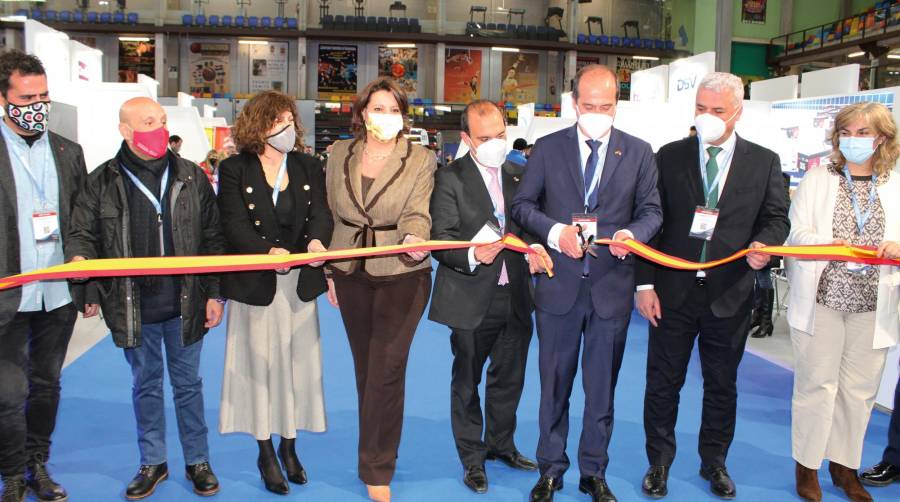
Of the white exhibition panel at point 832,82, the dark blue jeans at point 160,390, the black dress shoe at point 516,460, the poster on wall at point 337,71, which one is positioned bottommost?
the black dress shoe at point 516,460

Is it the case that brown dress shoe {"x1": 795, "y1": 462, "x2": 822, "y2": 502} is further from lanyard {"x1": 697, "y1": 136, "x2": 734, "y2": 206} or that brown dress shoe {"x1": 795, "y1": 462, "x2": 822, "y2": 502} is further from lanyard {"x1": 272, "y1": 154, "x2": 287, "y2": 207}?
lanyard {"x1": 272, "y1": 154, "x2": 287, "y2": 207}

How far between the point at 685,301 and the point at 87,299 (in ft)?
8.32

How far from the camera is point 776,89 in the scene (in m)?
9.43

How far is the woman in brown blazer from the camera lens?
3.16m

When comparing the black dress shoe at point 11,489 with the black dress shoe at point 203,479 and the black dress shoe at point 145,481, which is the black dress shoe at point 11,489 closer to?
the black dress shoe at point 145,481

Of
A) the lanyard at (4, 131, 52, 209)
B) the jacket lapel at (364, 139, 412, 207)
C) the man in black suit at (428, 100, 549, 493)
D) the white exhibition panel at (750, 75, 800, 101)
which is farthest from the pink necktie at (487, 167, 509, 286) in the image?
the white exhibition panel at (750, 75, 800, 101)

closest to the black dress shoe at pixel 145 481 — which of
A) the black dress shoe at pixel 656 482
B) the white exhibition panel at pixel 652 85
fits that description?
the black dress shoe at pixel 656 482

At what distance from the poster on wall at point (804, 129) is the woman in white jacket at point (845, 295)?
460 centimetres

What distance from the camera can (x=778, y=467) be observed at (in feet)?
12.2

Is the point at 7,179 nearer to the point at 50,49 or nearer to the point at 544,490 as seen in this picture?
the point at 544,490

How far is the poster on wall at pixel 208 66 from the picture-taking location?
2667cm

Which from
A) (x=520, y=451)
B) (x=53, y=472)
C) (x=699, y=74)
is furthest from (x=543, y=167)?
(x=699, y=74)

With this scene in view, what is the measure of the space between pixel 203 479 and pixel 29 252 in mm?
1219

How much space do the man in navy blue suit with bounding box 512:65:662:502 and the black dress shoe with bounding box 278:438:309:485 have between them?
1066 mm
